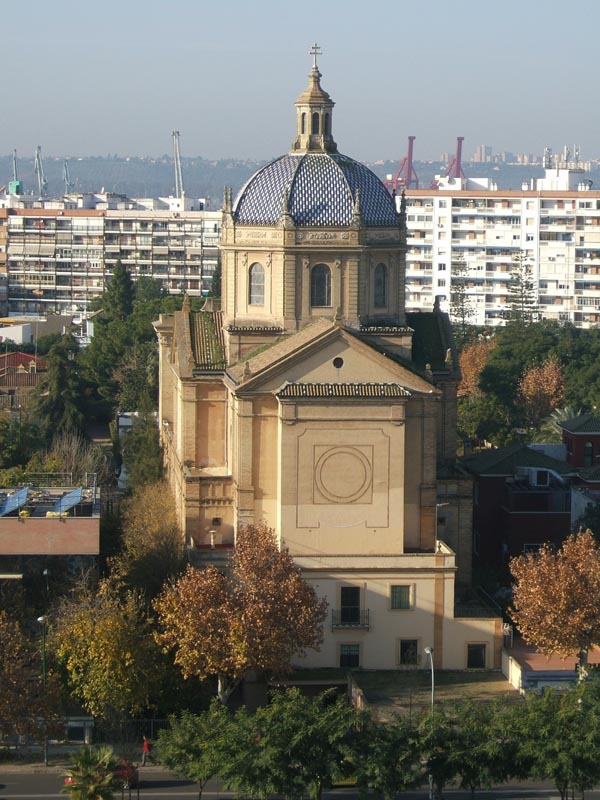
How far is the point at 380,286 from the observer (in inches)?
2237

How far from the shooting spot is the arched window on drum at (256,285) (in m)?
56.5

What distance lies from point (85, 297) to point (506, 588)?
4149 inches

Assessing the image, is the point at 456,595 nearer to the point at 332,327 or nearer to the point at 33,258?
the point at 332,327

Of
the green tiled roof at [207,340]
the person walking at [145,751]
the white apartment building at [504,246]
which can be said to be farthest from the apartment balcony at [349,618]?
the white apartment building at [504,246]

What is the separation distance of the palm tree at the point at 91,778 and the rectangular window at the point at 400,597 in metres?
13.2

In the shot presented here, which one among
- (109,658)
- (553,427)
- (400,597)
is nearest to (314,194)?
(400,597)

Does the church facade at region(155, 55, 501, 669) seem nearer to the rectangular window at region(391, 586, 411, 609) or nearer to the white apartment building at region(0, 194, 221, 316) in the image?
the rectangular window at region(391, 586, 411, 609)

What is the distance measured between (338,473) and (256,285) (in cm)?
761

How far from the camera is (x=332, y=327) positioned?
172 ft

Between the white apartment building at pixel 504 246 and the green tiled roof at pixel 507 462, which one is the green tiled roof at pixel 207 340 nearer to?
the green tiled roof at pixel 507 462

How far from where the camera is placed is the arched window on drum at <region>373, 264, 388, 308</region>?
2232 inches

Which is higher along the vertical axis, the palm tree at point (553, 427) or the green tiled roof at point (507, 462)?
the palm tree at point (553, 427)

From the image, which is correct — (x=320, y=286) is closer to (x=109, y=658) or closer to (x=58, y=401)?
(x=109, y=658)

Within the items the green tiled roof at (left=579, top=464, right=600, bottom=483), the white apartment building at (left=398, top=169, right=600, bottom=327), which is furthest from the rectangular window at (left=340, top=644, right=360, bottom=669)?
the white apartment building at (left=398, top=169, right=600, bottom=327)
